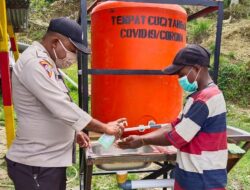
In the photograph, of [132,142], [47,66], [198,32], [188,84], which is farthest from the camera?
[198,32]

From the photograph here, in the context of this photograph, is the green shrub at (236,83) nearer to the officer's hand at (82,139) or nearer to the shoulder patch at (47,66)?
the officer's hand at (82,139)

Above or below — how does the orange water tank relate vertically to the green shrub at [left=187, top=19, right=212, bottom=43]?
above

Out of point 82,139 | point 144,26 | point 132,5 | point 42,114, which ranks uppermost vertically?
point 132,5

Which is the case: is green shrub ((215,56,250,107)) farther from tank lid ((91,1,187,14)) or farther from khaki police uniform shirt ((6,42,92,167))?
khaki police uniform shirt ((6,42,92,167))

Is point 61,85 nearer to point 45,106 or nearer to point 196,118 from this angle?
point 45,106

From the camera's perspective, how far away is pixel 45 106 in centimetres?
202

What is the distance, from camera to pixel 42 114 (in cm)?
207

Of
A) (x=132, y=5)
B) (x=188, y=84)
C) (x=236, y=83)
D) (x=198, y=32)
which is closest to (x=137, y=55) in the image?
(x=132, y=5)

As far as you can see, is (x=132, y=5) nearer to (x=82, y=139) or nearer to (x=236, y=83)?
(x=82, y=139)

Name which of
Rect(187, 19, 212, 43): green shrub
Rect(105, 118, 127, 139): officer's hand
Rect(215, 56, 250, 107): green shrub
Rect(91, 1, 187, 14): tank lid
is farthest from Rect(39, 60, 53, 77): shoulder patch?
Rect(187, 19, 212, 43): green shrub

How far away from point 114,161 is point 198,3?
3.91 feet

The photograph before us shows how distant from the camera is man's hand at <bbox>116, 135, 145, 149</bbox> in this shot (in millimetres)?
2260

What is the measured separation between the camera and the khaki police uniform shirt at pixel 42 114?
196 cm

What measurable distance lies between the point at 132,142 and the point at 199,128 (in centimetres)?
45
